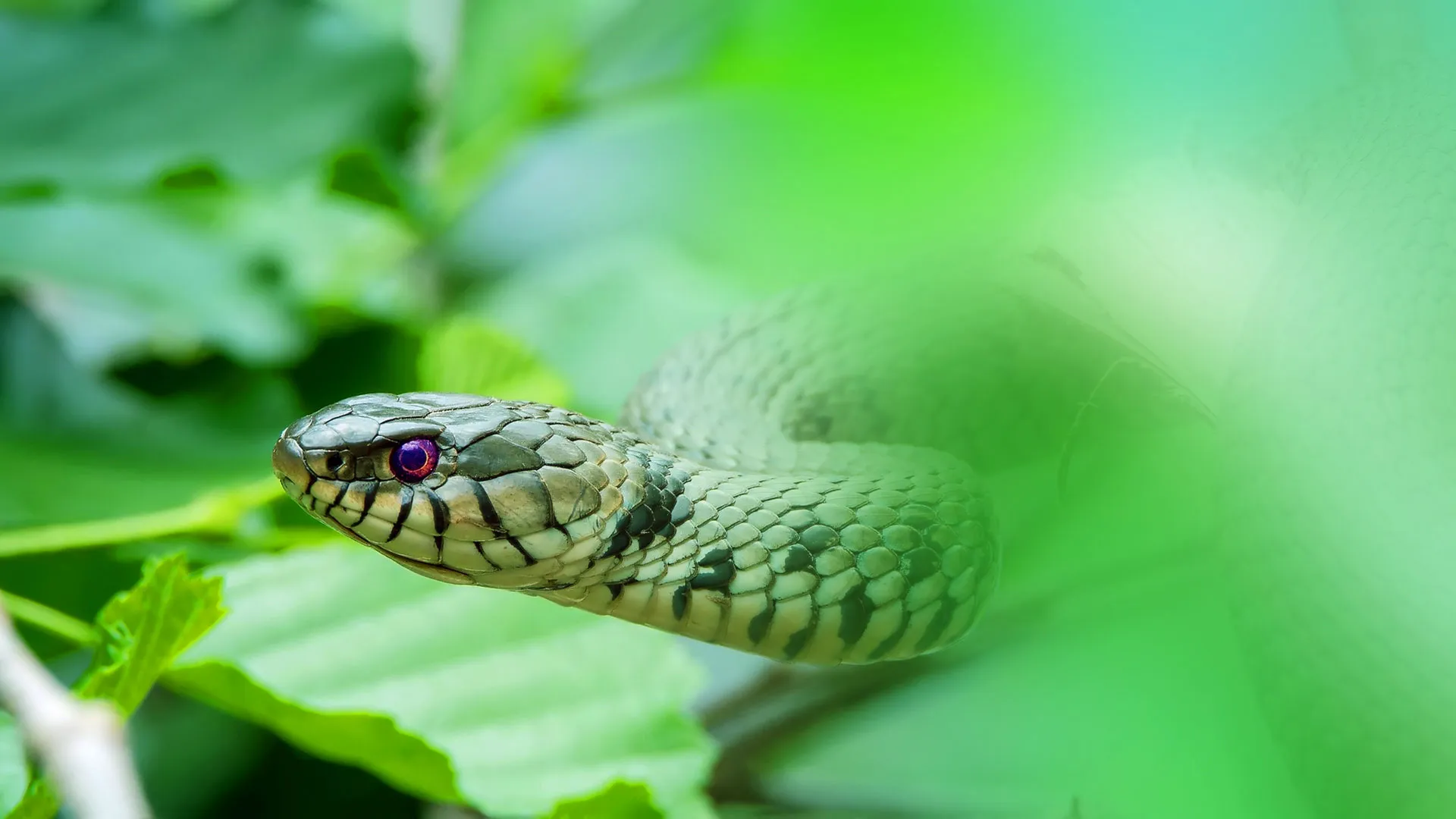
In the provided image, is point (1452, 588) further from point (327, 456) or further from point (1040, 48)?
point (327, 456)

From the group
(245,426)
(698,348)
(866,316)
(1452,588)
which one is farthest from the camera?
(245,426)

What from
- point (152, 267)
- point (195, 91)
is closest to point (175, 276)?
point (152, 267)

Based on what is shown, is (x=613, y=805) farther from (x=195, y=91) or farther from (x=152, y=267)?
(x=195, y=91)

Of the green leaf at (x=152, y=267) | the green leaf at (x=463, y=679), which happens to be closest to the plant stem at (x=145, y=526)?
the green leaf at (x=463, y=679)

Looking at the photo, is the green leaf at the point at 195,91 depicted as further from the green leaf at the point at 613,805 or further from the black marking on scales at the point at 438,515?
the green leaf at the point at 613,805

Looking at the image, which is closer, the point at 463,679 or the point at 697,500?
the point at 697,500

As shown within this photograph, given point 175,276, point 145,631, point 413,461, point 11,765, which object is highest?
point 175,276

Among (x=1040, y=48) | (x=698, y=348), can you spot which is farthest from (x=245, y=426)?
(x=1040, y=48)
